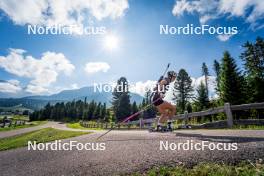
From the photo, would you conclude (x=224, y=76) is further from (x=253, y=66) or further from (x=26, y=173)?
(x=26, y=173)

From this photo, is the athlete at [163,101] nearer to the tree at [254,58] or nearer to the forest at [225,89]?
the forest at [225,89]

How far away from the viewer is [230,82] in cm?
3369

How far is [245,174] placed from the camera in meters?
3.50

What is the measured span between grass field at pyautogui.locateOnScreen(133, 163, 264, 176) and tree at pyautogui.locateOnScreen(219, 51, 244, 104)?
104ft

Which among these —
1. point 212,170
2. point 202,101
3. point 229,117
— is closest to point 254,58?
point 202,101

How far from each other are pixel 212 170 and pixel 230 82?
33.2m

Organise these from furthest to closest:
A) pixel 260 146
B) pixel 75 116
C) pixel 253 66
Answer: pixel 75 116
pixel 253 66
pixel 260 146

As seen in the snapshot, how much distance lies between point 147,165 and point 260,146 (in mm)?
2605

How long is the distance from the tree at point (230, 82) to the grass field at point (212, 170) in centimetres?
3161

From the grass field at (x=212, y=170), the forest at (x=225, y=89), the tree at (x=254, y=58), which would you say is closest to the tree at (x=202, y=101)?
the forest at (x=225, y=89)

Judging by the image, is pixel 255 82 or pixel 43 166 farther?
pixel 255 82

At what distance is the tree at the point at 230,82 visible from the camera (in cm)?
3272

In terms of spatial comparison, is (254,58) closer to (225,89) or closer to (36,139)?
(225,89)

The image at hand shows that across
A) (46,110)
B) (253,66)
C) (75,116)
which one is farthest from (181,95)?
(46,110)
